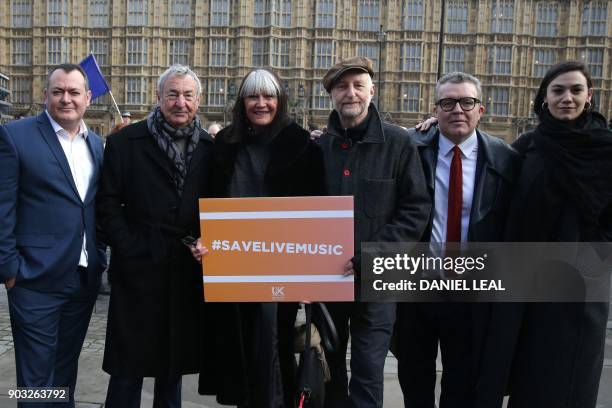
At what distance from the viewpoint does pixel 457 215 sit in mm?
3152

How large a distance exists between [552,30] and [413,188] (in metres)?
39.9

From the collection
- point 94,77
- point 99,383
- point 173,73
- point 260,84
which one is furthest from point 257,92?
point 94,77

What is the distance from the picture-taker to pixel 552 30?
122ft

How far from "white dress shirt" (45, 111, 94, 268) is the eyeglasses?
2179 millimetres

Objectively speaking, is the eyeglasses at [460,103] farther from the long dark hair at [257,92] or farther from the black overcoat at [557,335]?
the long dark hair at [257,92]

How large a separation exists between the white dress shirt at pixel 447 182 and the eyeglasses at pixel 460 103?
18 cm

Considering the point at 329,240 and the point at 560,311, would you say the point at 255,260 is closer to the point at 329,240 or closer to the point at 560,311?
the point at 329,240

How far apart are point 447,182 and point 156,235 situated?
1.77 meters

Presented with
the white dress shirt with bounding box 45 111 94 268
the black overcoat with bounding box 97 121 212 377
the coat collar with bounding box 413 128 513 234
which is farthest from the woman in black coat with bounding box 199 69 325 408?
the white dress shirt with bounding box 45 111 94 268

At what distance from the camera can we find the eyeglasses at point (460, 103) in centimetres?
315

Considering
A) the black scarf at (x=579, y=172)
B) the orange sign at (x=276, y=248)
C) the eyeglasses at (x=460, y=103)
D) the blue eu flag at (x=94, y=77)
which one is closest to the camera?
the black scarf at (x=579, y=172)

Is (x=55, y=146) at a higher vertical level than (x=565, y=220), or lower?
higher

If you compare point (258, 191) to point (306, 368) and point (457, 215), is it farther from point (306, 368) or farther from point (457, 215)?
point (457, 215)

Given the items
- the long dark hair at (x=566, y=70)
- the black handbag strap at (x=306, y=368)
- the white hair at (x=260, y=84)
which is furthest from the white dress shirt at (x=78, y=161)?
the long dark hair at (x=566, y=70)
